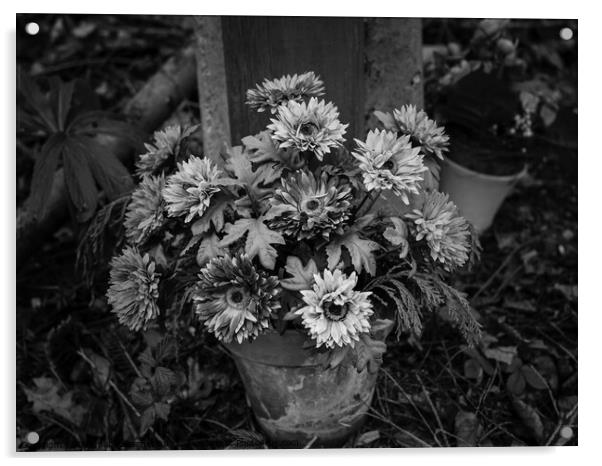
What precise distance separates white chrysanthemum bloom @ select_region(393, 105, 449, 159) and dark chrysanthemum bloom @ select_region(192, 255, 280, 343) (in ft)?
1.26

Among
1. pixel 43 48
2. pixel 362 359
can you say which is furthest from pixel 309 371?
pixel 43 48

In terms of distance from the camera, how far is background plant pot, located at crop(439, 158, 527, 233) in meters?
2.04

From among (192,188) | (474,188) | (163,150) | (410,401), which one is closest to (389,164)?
(192,188)

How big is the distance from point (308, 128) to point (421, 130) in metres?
0.24

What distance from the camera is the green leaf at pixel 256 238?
113 centimetres

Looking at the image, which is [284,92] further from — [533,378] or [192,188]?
[533,378]

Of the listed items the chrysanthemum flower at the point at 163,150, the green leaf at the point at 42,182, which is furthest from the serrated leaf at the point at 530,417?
the green leaf at the point at 42,182

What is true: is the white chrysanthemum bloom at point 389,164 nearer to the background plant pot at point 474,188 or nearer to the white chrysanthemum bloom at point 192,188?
the white chrysanthemum bloom at point 192,188

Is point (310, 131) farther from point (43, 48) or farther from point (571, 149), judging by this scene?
point (43, 48)

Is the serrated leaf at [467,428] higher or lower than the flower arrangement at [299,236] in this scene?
lower

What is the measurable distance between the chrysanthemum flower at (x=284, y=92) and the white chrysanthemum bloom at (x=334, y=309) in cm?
35

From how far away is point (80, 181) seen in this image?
1.60 m

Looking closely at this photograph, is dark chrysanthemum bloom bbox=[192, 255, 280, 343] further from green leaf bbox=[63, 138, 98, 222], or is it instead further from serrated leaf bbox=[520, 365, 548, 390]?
serrated leaf bbox=[520, 365, 548, 390]

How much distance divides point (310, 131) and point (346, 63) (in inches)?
16.2
